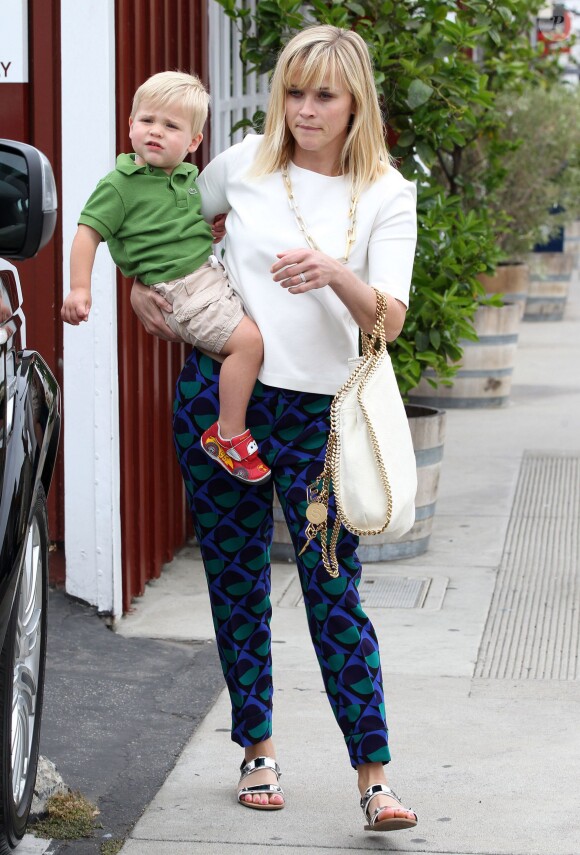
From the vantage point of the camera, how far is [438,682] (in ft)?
15.2

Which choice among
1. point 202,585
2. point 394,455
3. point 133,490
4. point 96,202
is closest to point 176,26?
point 133,490

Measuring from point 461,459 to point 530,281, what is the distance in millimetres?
7270

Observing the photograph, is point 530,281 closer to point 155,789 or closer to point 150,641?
point 150,641

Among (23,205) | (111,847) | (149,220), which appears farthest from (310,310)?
(111,847)

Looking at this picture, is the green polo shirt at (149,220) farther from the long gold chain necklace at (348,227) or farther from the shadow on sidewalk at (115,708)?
the shadow on sidewalk at (115,708)

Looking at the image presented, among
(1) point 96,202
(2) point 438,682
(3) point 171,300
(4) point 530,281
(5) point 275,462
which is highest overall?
(1) point 96,202

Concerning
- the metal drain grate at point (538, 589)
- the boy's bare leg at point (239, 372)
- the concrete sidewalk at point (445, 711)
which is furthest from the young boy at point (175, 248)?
the metal drain grate at point (538, 589)

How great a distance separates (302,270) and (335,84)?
0.51m

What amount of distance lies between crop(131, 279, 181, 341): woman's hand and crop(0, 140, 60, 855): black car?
29cm

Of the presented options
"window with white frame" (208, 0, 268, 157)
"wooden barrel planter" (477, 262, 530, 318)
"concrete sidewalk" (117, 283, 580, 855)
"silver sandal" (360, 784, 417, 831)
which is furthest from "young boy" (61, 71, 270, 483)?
"wooden barrel planter" (477, 262, 530, 318)

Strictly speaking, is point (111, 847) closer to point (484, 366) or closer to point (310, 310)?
point (310, 310)

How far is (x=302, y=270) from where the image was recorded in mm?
3023

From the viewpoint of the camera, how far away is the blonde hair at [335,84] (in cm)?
324

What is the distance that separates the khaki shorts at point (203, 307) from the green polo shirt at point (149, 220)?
31 millimetres
